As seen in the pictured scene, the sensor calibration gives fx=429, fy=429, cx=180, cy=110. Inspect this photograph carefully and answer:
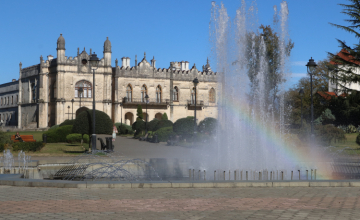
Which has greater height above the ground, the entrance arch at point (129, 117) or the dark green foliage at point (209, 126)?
the entrance arch at point (129, 117)

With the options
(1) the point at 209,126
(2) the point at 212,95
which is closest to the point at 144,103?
(2) the point at 212,95

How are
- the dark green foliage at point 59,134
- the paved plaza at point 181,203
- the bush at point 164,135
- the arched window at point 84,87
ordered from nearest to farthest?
the paved plaza at point 181,203 → the dark green foliage at point 59,134 → the bush at point 164,135 → the arched window at point 84,87

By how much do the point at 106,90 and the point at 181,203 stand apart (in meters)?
50.6

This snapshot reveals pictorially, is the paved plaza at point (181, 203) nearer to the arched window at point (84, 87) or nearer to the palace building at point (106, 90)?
the palace building at point (106, 90)

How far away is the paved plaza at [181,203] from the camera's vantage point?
21.8ft

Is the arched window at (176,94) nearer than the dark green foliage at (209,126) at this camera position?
No

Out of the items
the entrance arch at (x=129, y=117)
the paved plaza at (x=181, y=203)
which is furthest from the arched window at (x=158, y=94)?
the paved plaza at (x=181, y=203)

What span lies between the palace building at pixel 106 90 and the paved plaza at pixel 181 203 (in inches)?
1770

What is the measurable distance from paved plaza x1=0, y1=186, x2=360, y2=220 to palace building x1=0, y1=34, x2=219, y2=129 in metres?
45.0

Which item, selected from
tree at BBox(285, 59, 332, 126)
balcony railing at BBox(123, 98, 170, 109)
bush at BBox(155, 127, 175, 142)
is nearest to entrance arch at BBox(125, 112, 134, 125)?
balcony railing at BBox(123, 98, 170, 109)

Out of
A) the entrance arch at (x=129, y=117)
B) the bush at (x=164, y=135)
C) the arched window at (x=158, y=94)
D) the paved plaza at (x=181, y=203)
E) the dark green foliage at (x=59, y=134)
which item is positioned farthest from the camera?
the arched window at (x=158, y=94)

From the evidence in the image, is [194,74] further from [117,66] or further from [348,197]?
[348,197]

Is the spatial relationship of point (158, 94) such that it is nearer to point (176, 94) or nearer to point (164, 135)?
point (176, 94)

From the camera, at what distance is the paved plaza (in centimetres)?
666
